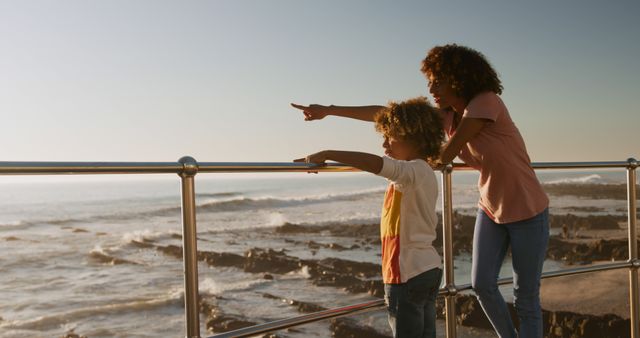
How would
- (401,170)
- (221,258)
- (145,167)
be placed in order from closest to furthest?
(145,167) < (401,170) < (221,258)

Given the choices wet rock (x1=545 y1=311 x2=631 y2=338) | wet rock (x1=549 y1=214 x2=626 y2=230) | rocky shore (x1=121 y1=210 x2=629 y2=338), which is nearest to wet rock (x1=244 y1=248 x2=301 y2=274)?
rocky shore (x1=121 y1=210 x2=629 y2=338)

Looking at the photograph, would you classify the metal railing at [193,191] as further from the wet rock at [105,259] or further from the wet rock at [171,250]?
the wet rock at [171,250]

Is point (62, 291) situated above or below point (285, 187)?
below

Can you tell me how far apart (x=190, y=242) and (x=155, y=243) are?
59.7 feet

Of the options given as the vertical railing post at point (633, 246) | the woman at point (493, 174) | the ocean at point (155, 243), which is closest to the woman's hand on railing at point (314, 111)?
the woman at point (493, 174)

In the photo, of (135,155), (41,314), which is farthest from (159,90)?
(41,314)

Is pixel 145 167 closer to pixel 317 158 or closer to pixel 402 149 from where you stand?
pixel 317 158

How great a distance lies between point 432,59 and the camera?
1.90 m

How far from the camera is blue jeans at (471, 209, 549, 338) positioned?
1.87m

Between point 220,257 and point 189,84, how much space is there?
13.9m

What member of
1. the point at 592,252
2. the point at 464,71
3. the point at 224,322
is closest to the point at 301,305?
the point at 224,322

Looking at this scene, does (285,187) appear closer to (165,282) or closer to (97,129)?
(97,129)

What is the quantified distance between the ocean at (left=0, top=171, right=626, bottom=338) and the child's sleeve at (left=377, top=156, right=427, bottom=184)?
27.1 feet

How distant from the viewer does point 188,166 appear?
1.41 meters
